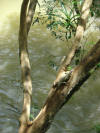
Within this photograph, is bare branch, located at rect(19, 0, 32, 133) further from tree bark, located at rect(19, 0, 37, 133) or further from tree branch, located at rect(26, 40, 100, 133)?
tree branch, located at rect(26, 40, 100, 133)

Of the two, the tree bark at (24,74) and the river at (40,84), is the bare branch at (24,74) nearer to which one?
the tree bark at (24,74)

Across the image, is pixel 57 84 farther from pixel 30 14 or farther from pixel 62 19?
pixel 62 19

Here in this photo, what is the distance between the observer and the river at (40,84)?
380 cm

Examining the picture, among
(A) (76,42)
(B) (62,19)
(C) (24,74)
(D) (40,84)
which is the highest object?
(A) (76,42)

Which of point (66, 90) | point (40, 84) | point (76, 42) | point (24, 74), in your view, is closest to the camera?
point (66, 90)

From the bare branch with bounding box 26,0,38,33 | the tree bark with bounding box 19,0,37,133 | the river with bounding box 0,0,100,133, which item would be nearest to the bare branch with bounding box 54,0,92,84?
the tree bark with bounding box 19,0,37,133

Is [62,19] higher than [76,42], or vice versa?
[76,42]

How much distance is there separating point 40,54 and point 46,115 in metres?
3.47

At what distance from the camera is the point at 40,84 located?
15.5 ft

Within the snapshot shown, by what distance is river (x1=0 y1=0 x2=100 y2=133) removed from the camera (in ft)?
12.5

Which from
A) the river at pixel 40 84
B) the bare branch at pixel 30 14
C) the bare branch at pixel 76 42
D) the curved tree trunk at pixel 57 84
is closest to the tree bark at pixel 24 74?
the curved tree trunk at pixel 57 84

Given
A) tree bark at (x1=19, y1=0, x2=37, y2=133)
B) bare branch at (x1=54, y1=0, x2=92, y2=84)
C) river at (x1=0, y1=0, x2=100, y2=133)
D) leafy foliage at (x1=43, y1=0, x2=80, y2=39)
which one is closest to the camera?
bare branch at (x1=54, y1=0, x2=92, y2=84)

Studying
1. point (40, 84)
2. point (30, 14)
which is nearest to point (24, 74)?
point (30, 14)

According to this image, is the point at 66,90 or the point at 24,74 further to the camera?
the point at 24,74
